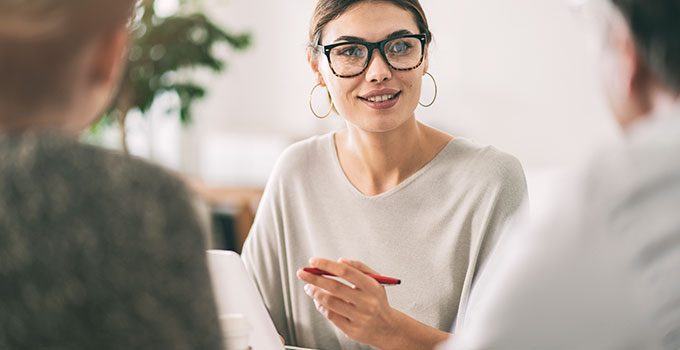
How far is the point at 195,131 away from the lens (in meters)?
5.36

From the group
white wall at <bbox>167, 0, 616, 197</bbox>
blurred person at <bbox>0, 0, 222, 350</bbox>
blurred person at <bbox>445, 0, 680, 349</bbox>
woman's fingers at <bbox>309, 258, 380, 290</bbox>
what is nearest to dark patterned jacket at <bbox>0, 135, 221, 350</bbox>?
blurred person at <bbox>0, 0, 222, 350</bbox>

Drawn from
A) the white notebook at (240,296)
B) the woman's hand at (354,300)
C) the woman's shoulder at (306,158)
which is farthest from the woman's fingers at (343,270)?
the woman's shoulder at (306,158)

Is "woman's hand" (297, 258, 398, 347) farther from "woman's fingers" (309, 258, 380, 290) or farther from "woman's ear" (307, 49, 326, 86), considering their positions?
"woman's ear" (307, 49, 326, 86)

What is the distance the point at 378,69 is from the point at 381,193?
0.31m

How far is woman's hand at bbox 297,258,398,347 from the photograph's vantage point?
1229 millimetres

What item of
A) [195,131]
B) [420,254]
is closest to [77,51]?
[420,254]

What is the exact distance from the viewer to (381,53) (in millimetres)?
1553

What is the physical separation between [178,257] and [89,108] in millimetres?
184

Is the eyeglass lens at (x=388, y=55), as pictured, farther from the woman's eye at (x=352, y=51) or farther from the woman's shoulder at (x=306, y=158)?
the woman's shoulder at (x=306, y=158)

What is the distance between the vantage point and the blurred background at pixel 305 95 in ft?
13.0

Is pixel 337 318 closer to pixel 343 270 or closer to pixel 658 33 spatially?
pixel 343 270

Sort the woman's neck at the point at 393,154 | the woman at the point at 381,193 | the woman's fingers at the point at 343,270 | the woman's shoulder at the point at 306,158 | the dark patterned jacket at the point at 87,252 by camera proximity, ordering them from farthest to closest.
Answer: the woman's shoulder at the point at 306,158
the woman's neck at the point at 393,154
the woman at the point at 381,193
the woman's fingers at the point at 343,270
the dark patterned jacket at the point at 87,252

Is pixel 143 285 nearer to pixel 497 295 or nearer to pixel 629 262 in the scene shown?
pixel 497 295

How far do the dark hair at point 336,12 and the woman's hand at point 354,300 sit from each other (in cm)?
63
